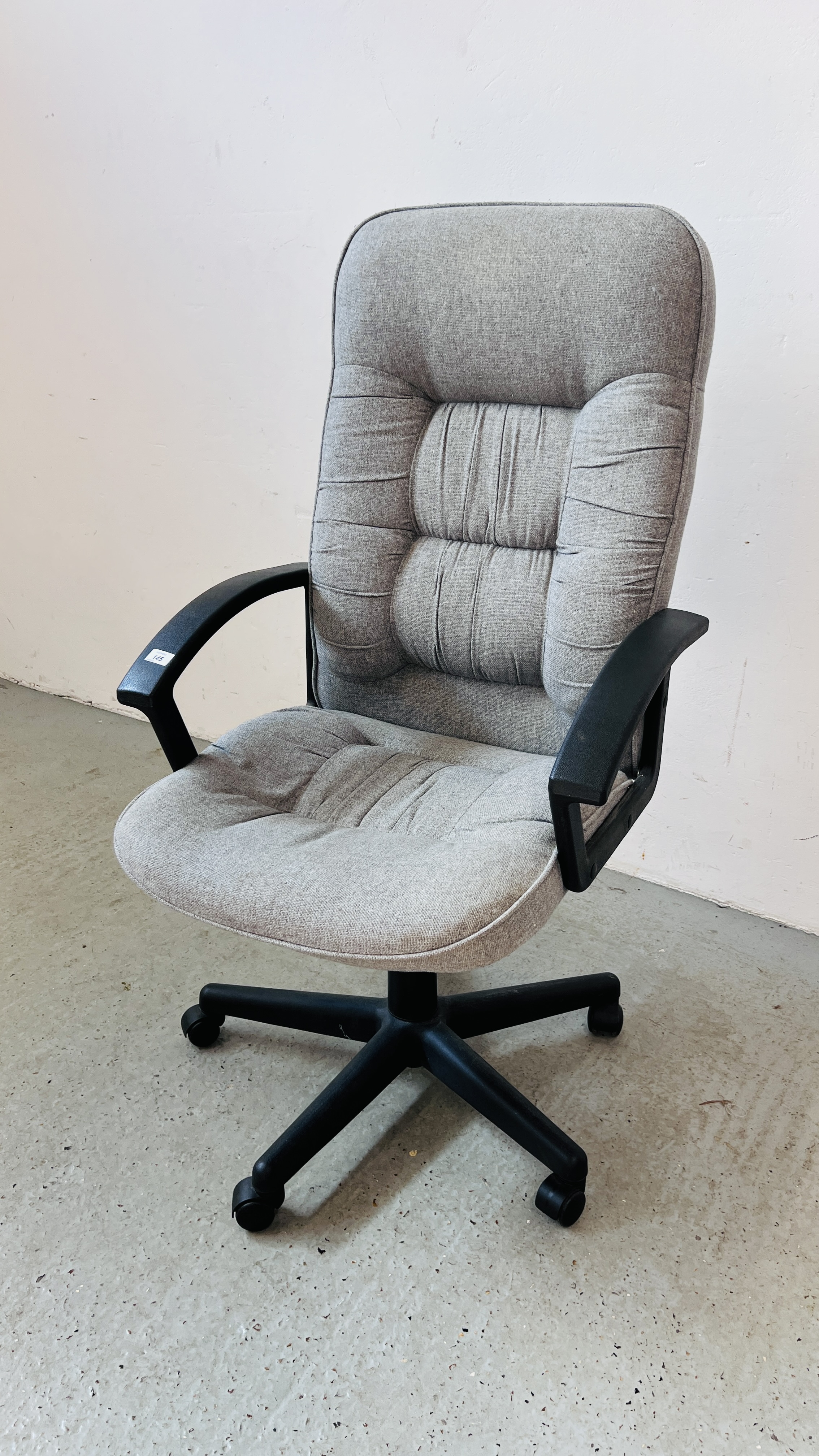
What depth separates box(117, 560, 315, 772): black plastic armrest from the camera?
1123 millimetres

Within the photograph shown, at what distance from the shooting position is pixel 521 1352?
1.03m

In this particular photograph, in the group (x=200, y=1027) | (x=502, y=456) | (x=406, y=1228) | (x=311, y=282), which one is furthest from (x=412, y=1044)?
(x=311, y=282)

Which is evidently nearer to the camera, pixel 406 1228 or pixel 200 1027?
pixel 406 1228

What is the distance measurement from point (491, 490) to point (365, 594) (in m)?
0.23

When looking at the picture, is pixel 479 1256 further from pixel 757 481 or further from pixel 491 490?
pixel 757 481

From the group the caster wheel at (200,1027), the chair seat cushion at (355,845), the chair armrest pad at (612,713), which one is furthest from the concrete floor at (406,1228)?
the chair armrest pad at (612,713)

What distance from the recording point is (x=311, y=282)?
189 centimetres

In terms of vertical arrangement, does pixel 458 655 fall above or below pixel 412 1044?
above

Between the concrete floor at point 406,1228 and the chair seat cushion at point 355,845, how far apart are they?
42 centimetres

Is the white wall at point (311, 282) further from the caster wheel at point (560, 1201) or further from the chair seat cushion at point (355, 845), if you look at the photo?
the caster wheel at point (560, 1201)

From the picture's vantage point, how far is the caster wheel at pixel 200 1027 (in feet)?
4.71

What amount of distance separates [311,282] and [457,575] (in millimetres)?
869

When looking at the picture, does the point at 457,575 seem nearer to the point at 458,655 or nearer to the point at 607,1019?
the point at 458,655

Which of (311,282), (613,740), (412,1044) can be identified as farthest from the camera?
(311,282)
